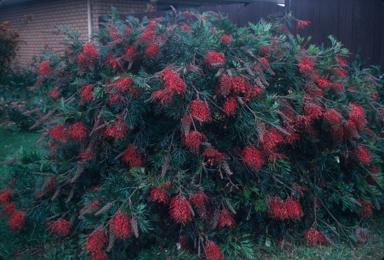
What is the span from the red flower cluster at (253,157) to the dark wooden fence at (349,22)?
4534 millimetres

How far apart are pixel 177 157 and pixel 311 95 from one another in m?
1.66

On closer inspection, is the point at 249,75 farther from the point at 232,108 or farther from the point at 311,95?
the point at 311,95

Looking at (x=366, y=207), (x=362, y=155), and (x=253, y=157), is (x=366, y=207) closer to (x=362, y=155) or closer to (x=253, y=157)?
(x=362, y=155)

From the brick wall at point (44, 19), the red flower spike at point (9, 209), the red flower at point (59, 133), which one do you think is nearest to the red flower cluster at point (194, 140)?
the red flower at point (59, 133)

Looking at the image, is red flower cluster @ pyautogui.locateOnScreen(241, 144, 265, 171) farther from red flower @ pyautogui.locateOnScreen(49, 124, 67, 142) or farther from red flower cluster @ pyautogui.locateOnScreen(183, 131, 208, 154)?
red flower @ pyautogui.locateOnScreen(49, 124, 67, 142)

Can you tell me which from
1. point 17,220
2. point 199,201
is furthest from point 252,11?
point 17,220

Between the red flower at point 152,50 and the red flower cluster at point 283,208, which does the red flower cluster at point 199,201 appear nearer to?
the red flower cluster at point 283,208

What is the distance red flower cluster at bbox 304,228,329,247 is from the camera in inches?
145

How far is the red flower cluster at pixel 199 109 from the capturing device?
2.95 m

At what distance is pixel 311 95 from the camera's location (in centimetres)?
364

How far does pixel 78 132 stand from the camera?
10.5 ft

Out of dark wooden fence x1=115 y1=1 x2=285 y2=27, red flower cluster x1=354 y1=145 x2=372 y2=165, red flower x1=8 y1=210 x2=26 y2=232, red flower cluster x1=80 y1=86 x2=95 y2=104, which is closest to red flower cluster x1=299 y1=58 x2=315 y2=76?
red flower cluster x1=354 y1=145 x2=372 y2=165

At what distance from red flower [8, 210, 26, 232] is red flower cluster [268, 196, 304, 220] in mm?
2711

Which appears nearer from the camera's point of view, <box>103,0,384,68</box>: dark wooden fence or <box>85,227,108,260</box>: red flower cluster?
<box>85,227,108,260</box>: red flower cluster
